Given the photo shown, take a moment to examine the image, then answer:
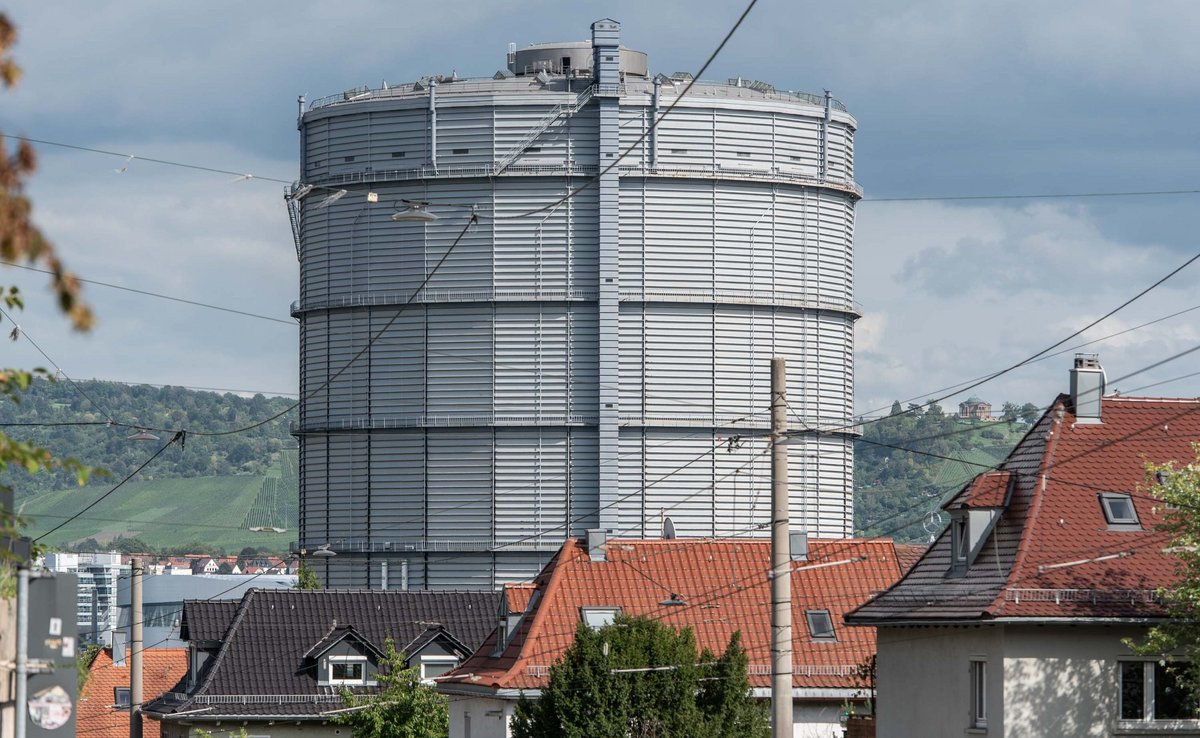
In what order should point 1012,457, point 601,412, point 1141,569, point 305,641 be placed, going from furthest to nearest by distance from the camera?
1. point 601,412
2. point 305,641
3. point 1012,457
4. point 1141,569

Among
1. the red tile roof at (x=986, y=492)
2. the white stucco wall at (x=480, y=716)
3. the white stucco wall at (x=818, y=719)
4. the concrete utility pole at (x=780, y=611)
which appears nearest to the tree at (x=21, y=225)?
the concrete utility pole at (x=780, y=611)

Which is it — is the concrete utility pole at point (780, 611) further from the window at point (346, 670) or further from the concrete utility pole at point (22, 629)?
the window at point (346, 670)

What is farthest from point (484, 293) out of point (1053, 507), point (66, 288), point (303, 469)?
point (66, 288)

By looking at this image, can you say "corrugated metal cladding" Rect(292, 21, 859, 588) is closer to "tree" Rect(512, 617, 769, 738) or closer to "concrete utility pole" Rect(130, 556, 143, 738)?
"concrete utility pole" Rect(130, 556, 143, 738)

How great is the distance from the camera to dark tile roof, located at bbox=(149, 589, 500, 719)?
42.3 m

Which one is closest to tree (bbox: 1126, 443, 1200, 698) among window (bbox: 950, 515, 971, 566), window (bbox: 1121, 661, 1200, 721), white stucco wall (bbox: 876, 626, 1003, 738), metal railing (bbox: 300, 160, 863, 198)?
window (bbox: 1121, 661, 1200, 721)

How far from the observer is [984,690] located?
961 inches

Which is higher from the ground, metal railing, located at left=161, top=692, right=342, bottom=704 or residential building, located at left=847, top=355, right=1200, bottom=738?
residential building, located at left=847, top=355, right=1200, bottom=738

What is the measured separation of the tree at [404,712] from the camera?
36406 millimetres

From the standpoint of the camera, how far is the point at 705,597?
35531 mm

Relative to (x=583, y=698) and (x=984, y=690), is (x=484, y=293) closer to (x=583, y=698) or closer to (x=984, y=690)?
(x=583, y=698)

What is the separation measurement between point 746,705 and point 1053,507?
5989mm

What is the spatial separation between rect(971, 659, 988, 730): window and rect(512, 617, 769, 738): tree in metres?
4.73

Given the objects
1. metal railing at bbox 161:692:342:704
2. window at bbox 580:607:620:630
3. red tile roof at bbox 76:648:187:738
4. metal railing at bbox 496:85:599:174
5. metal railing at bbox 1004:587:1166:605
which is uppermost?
metal railing at bbox 496:85:599:174
